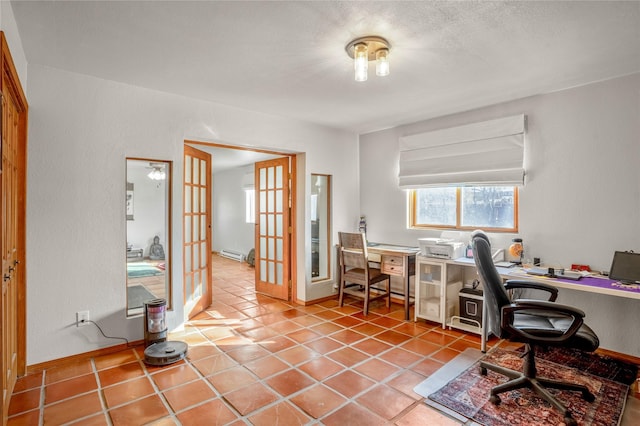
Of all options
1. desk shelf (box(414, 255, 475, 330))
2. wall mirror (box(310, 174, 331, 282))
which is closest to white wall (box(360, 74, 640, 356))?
desk shelf (box(414, 255, 475, 330))

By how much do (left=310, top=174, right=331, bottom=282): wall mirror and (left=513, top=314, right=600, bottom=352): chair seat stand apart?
109 inches

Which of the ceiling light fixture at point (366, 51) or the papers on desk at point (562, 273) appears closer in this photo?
the ceiling light fixture at point (366, 51)

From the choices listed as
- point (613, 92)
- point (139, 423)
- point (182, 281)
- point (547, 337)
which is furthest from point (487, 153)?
point (139, 423)

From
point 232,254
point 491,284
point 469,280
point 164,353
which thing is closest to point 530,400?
point 491,284

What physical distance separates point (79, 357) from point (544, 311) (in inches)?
140

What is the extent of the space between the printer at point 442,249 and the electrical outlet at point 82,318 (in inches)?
129

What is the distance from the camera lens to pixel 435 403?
225cm

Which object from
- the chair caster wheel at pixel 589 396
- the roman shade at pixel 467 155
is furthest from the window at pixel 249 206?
the chair caster wheel at pixel 589 396

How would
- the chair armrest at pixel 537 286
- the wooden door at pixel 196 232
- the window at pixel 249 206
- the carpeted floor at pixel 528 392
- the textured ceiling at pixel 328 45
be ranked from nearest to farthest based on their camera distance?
the textured ceiling at pixel 328 45
the carpeted floor at pixel 528 392
the chair armrest at pixel 537 286
the wooden door at pixel 196 232
the window at pixel 249 206

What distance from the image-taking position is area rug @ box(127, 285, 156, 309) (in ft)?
11.0

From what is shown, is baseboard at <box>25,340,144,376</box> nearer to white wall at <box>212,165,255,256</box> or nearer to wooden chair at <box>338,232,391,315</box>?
wooden chair at <box>338,232,391,315</box>

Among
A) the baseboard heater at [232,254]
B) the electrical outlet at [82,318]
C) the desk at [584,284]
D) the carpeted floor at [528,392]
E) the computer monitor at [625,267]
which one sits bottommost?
the carpeted floor at [528,392]

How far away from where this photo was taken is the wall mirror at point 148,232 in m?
3.32

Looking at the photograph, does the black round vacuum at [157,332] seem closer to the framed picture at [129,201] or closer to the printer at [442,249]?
the framed picture at [129,201]
